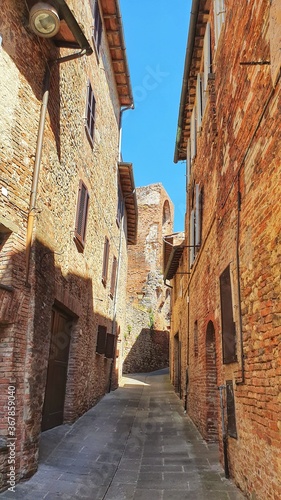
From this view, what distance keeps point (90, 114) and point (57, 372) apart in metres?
6.13

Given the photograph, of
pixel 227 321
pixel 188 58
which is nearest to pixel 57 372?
pixel 227 321

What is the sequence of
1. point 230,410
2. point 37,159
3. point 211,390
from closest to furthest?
point 230,410, point 37,159, point 211,390

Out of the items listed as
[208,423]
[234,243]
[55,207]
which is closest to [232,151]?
[234,243]

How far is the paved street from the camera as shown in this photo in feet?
15.8

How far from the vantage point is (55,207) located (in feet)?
22.4

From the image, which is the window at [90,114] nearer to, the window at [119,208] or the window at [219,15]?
the window at [219,15]

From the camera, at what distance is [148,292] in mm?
27047

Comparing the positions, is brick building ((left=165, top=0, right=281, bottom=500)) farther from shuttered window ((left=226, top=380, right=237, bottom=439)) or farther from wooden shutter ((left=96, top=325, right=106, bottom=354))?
wooden shutter ((left=96, top=325, right=106, bottom=354))

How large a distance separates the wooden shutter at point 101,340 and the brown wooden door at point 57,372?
264cm

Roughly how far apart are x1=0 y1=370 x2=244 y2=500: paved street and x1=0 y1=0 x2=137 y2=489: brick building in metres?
0.39

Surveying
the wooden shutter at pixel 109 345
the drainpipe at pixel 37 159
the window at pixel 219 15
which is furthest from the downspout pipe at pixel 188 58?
the wooden shutter at pixel 109 345

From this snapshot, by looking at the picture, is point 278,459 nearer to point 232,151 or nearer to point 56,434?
point 232,151

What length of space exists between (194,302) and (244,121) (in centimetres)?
567

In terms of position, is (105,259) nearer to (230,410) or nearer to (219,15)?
(219,15)
